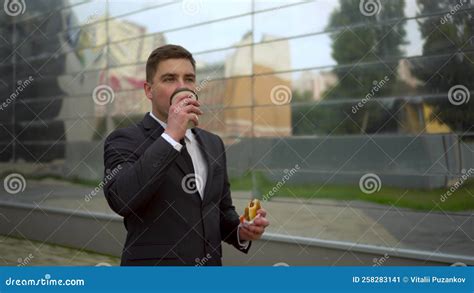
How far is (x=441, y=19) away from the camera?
4492 mm

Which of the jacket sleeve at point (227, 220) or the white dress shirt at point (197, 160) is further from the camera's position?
the jacket sleeve at point (227, 220)

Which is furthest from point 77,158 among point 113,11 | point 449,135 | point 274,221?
point 449,135

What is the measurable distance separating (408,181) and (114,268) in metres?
3.35

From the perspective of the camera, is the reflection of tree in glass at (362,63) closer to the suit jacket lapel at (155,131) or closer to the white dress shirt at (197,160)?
the white dress shirt at (197,160)

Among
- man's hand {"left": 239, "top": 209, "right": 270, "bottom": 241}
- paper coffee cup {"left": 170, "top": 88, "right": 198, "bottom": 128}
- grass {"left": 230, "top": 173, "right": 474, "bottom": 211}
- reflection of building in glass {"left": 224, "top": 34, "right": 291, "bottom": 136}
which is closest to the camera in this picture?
paper coffee cup {"left": 170, "top": 88, "right": 198, "bottom": 128}

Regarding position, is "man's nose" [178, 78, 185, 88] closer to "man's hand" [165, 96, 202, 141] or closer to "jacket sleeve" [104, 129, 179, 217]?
"man's hand" [165, 96, 202, 141]

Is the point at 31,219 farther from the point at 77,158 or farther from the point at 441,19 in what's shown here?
the point at 441,19

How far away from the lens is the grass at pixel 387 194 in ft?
14.3

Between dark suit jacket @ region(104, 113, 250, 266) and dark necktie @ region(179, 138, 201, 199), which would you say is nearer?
dark suit jacket @ region(104, 113, 250, 266)

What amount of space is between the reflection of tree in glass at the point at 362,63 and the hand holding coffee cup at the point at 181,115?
12.1ft

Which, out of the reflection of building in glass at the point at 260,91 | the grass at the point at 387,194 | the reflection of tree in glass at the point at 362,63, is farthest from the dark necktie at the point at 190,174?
the reflection of building in glass at the point at 260,91

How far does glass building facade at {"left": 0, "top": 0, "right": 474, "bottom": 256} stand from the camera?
447 centimetres

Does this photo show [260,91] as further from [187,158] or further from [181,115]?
[181,115]

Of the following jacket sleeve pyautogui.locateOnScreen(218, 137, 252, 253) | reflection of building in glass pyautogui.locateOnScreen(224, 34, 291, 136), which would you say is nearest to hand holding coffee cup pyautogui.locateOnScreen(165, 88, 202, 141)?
jacket sleeve pyautogui.locateOnScreen(218, 137, 252, 253)
